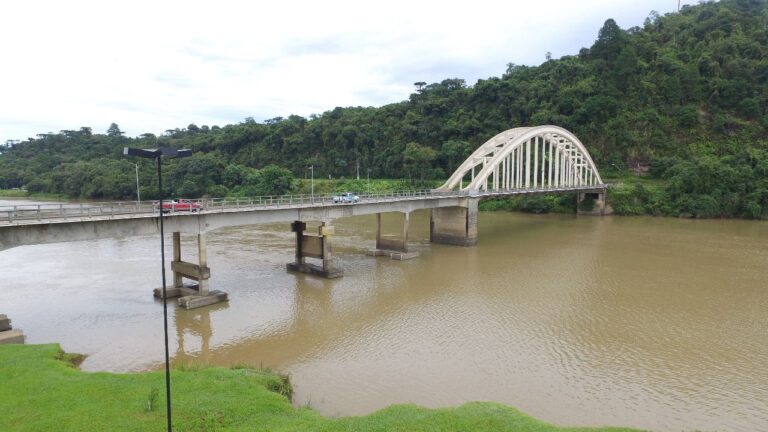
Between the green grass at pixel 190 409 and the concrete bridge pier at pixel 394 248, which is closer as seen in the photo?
the green grass at pixel 190 409

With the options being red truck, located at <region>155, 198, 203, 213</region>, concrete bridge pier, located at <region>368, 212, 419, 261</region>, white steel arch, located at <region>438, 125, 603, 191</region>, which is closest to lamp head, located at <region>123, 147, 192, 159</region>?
red truck, located at <region>155, 198, 203, 213</region>

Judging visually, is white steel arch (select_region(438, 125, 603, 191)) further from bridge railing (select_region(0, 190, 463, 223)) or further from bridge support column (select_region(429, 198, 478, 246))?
bridge railing (select_region(0, 190, 463, 223))

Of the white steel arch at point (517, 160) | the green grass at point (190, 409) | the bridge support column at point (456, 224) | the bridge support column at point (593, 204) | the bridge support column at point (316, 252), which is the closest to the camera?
the green grass at point (190, 409)

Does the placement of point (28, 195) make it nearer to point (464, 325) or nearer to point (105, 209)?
point (105, 209)

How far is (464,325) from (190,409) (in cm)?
1361

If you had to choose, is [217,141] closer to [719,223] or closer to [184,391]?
[719,223]

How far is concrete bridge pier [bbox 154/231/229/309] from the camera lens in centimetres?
2559

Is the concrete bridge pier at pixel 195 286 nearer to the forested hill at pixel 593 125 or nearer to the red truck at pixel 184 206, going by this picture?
the red truck at pixel 184 206

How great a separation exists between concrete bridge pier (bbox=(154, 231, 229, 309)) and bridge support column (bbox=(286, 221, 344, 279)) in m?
7.68

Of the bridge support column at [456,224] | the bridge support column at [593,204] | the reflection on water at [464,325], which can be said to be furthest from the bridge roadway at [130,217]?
the bridge support column at [593,204]

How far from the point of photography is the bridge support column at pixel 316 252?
3272 cm

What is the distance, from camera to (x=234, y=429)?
11789 millimetres

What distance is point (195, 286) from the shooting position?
92.2ft

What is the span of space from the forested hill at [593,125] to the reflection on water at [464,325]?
39473 mm
